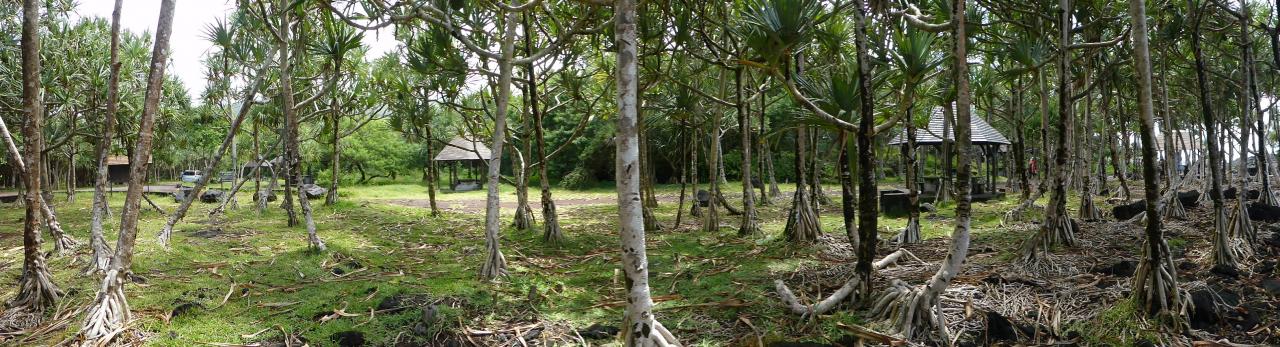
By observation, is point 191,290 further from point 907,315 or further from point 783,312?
point 907,315

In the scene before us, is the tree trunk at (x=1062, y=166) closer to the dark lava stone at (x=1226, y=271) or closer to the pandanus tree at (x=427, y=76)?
the dark lava stone at (x=1226, y=271)

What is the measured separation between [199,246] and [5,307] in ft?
11.3

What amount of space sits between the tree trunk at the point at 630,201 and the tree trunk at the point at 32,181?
4.20 m

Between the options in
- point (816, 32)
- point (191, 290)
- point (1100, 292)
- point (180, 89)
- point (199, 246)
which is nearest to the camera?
point (1100, 292)

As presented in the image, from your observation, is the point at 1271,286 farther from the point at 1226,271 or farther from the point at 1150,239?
the point at 1150,239

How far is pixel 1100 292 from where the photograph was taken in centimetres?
452

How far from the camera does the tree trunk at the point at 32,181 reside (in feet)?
15.1

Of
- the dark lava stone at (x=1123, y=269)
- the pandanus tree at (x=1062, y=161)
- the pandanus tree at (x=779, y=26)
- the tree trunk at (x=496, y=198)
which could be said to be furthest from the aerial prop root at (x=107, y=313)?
the pandanus tree at (x=1062, y=161)

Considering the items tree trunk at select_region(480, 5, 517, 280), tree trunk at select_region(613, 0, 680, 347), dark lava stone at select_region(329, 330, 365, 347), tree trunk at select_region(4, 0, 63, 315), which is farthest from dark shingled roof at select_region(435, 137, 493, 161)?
tree trunk at select_region(613, 0, 680, 347)

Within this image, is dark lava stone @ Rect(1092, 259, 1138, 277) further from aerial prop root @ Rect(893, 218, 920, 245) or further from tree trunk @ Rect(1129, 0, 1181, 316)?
aerial prop root @ Rect(893, 218, 920, 245)

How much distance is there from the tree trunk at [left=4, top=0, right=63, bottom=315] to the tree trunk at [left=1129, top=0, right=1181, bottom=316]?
23.7 ft

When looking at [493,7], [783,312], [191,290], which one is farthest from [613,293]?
[191,290]

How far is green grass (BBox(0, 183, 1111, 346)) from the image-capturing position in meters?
4.50

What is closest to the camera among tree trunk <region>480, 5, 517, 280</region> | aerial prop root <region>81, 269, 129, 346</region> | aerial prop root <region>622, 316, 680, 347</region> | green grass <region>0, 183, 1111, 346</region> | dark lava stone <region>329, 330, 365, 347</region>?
aerial prop root <region>622, 316, 680, 347</region>
